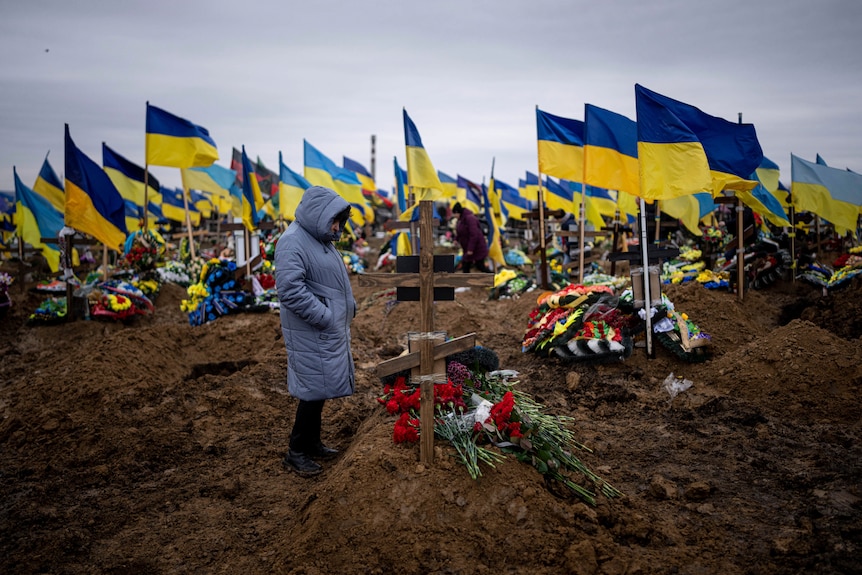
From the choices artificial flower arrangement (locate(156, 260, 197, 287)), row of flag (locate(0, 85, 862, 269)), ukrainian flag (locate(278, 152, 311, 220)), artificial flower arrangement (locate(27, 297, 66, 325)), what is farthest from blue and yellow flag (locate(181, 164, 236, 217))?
artificial flower arrangement (locate(27, 297, 66, 325))

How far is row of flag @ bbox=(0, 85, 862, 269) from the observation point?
6844 millimetres

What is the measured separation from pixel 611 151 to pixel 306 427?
599 centimetres

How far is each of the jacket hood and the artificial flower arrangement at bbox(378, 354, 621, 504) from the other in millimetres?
1245

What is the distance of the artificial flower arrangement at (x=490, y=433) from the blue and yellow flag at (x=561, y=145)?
21.2 feet

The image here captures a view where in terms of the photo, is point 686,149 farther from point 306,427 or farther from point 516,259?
point 516,259

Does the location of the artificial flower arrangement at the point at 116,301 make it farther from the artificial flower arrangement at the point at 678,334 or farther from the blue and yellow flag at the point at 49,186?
the artificial flower arrangement at the point at 678,334

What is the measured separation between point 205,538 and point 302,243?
190cm

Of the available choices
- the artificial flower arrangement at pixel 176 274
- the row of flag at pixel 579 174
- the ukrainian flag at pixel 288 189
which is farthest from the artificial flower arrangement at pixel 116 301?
the ukrainian flag at pixel 288 189

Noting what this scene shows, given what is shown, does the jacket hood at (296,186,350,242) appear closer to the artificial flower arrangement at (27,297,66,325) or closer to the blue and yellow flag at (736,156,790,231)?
the blue and yellow flag at (736,156,790,231)

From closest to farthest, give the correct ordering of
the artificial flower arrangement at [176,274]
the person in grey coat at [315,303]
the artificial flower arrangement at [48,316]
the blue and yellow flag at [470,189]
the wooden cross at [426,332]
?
1. the wooden cross at [426,332]
2. the person in grey coat at [315,303]
3. the artificial flower arrangement at [48,316]
4. the artificial flower arrangement at [176,274]
5. the blue and yellow flag at [470,189]

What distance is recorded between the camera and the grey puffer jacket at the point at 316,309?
4.12 m

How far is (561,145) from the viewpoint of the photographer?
10.3m

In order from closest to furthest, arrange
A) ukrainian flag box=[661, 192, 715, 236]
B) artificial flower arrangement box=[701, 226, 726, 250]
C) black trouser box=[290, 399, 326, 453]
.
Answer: black trouser box=[290, 399, 326, 453] → ukrainian flag box=[661, 192, 715, 236] → artificial flower arrangement box=[701, 226, 726, 250]

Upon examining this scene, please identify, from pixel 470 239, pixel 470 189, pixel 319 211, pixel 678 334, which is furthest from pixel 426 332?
pixel 470 189
